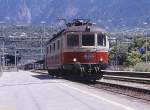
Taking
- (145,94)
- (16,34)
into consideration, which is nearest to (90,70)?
(145,94)

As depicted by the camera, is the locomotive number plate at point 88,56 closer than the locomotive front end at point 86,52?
No

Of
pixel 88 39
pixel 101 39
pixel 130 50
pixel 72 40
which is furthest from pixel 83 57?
pixel 130 50

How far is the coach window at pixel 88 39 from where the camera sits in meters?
32.8

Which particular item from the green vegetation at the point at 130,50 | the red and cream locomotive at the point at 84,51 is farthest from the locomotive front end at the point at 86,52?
the green vegetation at the point at 130,50

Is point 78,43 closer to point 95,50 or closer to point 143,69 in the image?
point 95,50

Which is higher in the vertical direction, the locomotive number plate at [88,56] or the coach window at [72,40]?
the coach window at [72,40]

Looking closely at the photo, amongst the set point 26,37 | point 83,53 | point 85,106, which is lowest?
point 85,106

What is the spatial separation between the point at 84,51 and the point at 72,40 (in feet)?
4.18

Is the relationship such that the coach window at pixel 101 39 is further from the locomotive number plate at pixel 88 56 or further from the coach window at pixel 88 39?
the locomotive number plate at pixel 88 56

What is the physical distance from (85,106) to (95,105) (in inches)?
15.1

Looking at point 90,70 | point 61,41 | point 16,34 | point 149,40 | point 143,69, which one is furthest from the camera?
point 16,34

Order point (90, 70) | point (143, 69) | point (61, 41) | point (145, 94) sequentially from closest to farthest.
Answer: point (145, 94) < point (90, 70) < point (61, 41) < point (143, 69)

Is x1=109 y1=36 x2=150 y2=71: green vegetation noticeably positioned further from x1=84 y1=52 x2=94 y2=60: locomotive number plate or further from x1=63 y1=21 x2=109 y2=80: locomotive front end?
x1=84 y1=52 x2=94 y2=60: locomotive number plate

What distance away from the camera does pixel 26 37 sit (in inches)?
4444
